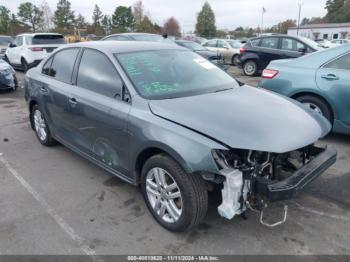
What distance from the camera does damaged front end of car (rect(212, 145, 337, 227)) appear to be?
2.50 meters

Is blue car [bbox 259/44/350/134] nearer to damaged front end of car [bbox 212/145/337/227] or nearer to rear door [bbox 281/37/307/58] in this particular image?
damaged front end of car [bbox 212/145/337/227]

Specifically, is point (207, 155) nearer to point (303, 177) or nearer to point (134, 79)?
point (303, 177)

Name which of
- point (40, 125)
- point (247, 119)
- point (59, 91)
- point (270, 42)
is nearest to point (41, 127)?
point (40, 125)

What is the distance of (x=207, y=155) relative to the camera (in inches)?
97.2

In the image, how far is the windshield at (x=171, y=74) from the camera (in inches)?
128

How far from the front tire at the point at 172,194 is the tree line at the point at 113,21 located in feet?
167

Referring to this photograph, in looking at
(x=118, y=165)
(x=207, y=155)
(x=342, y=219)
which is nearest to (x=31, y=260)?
(x=118, y=165)

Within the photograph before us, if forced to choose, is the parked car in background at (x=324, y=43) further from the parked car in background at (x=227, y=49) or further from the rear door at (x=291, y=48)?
the parked car in background at (x=227, y=49)

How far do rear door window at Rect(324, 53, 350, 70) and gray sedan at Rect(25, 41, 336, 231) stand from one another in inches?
73.4

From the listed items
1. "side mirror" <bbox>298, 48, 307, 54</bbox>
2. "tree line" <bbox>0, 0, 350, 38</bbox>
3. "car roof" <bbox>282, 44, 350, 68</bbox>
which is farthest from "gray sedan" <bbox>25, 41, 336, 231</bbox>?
"tree line" <bbox>0, 0, 350, 38</bbox>

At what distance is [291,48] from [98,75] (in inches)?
382

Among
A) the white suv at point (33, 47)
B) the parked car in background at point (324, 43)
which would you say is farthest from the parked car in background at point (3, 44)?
the parked car in background at point (324, 43)

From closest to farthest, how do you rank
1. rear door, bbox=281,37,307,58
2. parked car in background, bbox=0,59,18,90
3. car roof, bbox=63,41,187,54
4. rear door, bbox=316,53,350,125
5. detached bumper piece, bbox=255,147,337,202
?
detached bumper piece, bbox=255,147,337,202
car roof, bbox=63,41,187,54
rear door, bbox=316,53,350,125
parked car in background, bbox=0,59,18,90
rear door, bbox=281,37,307,58

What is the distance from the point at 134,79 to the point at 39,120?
2523 mm
